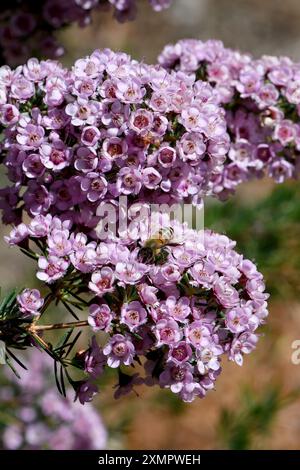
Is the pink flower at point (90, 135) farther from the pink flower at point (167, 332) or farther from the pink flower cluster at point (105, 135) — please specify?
the pink flower at point (167, 332)

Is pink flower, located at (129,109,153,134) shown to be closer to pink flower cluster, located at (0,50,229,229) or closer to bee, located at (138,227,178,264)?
pink flower cluster, located at (0,50,229,229)

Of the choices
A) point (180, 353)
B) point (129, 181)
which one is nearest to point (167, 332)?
point (180, 353)

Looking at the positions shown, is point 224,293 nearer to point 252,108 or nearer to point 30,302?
point 30,302

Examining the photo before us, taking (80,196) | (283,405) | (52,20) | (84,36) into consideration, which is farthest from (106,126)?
(84,36)

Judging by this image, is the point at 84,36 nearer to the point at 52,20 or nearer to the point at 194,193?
the point at 52,20

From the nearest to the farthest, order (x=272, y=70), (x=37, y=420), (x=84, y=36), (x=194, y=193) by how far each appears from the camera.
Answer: (x=194, y=193) → (x=272, y=70) → (x=37, y=420) → (x=84, y=36)
